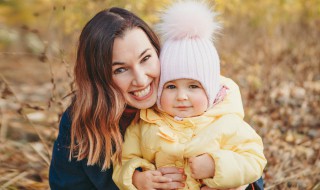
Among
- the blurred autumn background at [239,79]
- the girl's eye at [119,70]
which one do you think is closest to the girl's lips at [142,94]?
the girl's eye at [119,70]

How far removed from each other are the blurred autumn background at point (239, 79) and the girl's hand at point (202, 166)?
1132 mm

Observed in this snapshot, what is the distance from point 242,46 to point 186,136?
4.90 m

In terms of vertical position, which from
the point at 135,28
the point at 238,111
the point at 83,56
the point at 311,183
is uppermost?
the point at 135,28

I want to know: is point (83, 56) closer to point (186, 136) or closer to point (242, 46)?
point (186, 136)

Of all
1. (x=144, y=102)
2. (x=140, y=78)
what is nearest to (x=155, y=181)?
(x=144, y=102)

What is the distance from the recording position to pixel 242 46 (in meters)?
7.02

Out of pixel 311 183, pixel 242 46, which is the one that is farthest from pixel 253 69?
pixel 311 183

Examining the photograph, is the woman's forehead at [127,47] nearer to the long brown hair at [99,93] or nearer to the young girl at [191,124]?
the long brown hair at [99,93]

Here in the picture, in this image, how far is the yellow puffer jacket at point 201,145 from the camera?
7.24 ft

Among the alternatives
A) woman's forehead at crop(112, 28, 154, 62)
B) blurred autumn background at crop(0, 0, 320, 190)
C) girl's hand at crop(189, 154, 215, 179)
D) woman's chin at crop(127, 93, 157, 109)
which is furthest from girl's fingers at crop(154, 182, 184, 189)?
blurred autumn background at crop(0, 0, 320, 190)

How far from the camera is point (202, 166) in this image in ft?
7.30

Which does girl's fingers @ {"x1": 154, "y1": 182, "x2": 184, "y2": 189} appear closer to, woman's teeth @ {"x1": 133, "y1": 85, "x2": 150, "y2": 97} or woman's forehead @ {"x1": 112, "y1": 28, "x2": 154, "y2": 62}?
woman's teeth @ {"x1": 133, "y1": 85, "x2": 150, "y2": 97}

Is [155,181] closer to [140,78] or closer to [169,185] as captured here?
[169,185]

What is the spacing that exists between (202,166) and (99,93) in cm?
64
